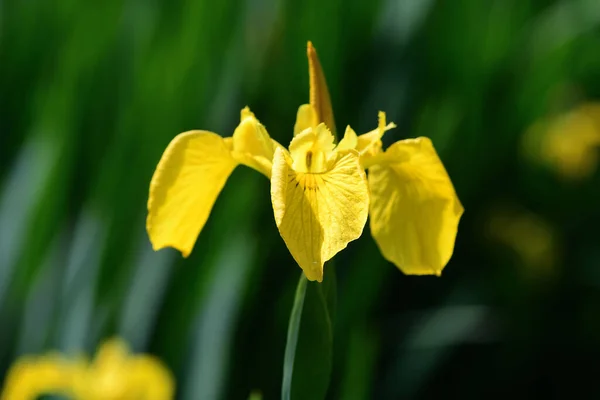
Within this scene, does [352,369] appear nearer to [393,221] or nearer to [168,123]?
[393,221]

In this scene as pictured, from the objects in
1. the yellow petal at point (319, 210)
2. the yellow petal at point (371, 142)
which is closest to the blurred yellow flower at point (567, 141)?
the yellow petal at point (371, 142)

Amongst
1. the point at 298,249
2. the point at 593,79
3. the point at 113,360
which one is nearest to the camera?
the point at 298,249

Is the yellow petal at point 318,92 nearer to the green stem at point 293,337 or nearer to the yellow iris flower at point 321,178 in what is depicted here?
the yellow iris flower at point 321,178

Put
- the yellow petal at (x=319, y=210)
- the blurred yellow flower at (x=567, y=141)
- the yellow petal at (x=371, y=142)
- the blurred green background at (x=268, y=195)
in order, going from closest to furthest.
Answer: the yellow petal at (x=319, y=210) → the yellow petal at (x=371, y=142) → the blurred green background at (x=268, y=195) → the blurred yellow flower at (x=567, y=141)

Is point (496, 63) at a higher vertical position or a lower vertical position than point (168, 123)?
higher

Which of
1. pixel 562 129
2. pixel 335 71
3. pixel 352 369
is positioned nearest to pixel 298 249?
pixel 352 369

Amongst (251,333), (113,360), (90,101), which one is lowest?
(251,333)
